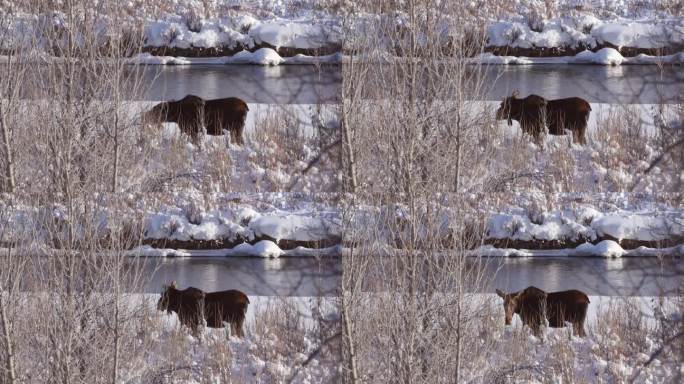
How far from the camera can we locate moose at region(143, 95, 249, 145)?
13.1m

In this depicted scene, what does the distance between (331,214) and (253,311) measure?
1283 millimetres

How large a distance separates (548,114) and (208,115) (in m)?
3.75

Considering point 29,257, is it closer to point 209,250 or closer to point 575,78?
point 209,250

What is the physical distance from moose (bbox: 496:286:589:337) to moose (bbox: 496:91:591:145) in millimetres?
1801

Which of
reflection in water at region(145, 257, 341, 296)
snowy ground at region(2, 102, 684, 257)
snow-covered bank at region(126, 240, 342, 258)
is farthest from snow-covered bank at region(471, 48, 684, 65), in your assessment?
reflection in water at region(145, 257, 341, 296)

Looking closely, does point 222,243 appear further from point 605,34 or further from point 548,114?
point 605,34

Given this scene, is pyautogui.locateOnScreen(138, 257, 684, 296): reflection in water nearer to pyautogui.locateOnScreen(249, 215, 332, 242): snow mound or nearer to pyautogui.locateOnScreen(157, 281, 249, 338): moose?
pyautogui.locateOnScreen(157, 281, 249, 338): moose

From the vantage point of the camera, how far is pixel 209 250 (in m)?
12.7

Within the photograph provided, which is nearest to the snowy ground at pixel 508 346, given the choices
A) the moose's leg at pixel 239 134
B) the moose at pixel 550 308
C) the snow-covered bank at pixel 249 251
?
the moose at pixel 550 308

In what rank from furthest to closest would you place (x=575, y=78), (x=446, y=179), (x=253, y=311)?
(x=575, y=78) < (x=253, y=311) < (x=446, y=179)

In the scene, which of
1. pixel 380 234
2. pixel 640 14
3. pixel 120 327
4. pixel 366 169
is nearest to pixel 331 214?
pixel 366 169

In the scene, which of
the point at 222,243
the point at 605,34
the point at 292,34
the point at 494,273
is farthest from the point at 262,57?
the point at 605,34

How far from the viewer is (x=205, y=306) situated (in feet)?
40.3

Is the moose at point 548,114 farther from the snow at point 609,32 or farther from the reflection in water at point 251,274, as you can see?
the reflection in water at point 251,274
